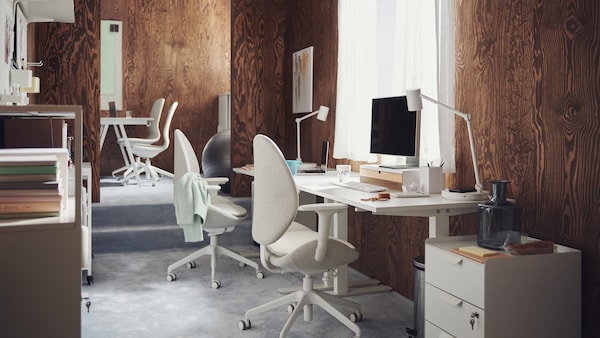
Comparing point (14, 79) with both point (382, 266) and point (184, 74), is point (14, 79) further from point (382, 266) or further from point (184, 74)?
point (184, 74)

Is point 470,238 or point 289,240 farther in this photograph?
point 289,240

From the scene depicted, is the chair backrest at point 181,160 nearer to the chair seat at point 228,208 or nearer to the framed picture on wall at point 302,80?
the chair seat at point 228,208

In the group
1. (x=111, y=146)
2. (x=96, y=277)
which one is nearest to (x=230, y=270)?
(x=96, y=277)

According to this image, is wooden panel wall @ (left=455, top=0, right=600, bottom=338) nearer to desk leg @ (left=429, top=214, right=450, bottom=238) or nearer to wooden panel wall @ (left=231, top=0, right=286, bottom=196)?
desk leg @ (left=429, top=214, right=450, bottom=238)

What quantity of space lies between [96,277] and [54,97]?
1.87m

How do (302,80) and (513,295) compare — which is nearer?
(513,295)

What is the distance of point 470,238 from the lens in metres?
2.68

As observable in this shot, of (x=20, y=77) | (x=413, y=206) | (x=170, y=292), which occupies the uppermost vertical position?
(x=20, y=77)

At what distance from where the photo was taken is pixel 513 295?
7.27ft

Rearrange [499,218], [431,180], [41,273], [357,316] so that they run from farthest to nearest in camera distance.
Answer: [357,316] → [431,180] → [499,218] → [41,273]

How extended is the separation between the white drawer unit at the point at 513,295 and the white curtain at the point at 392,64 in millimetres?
938

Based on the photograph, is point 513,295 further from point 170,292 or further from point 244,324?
point 170,292

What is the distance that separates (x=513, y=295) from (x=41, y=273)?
1.59 metres

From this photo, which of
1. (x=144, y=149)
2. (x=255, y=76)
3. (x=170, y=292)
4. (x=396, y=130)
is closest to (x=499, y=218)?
(x=396, y=130)
